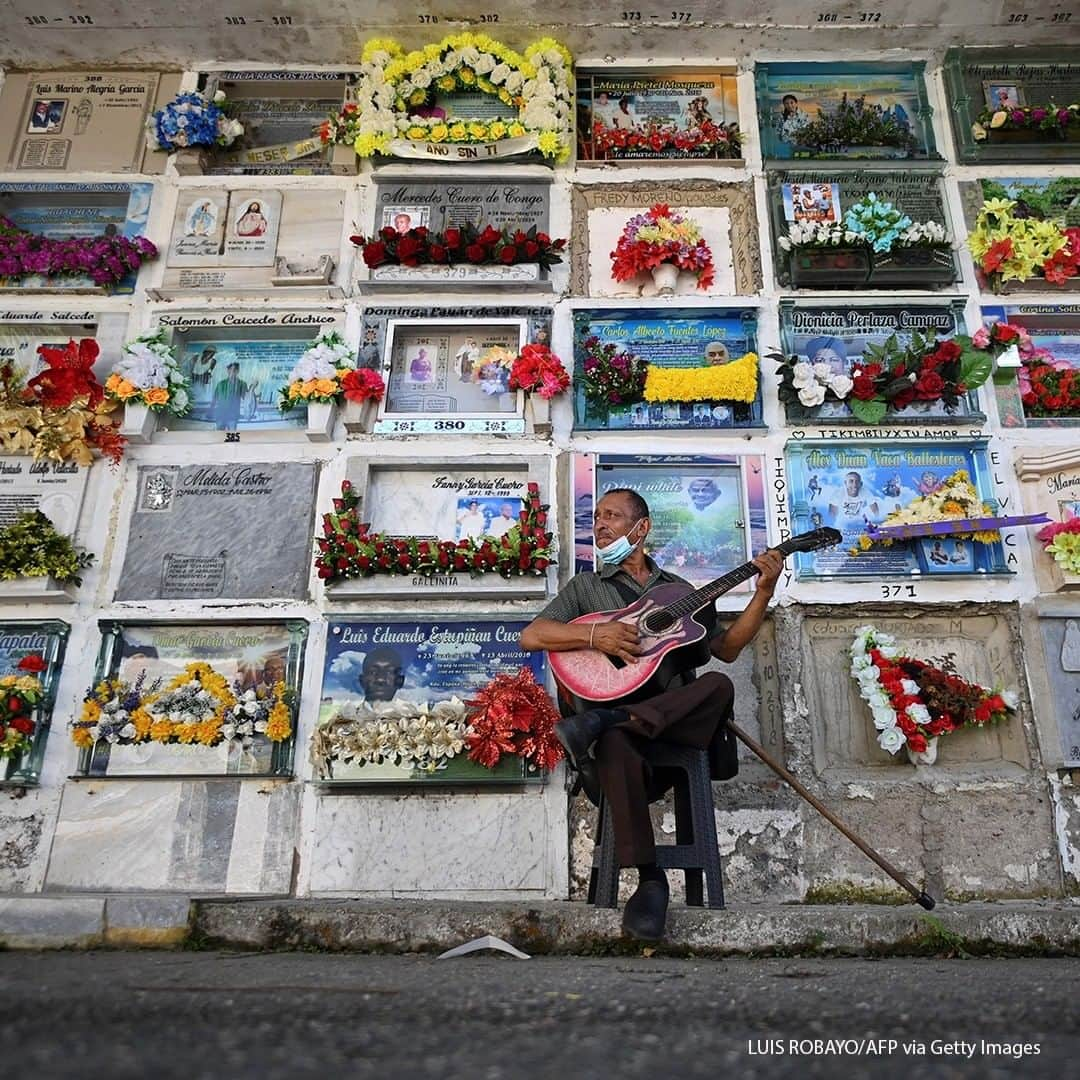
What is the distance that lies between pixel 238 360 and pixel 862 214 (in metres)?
4.90

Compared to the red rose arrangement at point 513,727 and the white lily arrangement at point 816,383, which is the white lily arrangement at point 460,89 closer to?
the white lily arrangement at point 816,383

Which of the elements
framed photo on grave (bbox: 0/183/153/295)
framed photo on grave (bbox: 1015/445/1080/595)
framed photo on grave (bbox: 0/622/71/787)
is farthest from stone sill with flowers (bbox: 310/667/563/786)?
framed photo on grave (bbox: 0/183/153/295)

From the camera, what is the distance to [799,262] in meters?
6.57

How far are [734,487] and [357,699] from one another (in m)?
2.91

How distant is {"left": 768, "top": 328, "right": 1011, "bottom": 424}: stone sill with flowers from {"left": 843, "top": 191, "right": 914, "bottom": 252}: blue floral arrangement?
2.69 feet

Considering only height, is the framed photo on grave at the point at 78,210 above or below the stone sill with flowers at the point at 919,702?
above

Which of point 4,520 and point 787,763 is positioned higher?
point 4,520

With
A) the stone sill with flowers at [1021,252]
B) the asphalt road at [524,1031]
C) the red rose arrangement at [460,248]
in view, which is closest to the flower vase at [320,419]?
the red rose arrangement at [460,248]

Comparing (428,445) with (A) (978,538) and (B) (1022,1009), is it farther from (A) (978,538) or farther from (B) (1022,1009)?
(B) (1022,1009)

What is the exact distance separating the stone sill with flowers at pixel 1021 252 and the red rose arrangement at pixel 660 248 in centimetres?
206

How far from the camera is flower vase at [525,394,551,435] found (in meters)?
6.06

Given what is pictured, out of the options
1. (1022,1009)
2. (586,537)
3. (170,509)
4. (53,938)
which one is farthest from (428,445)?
(1022,1009)

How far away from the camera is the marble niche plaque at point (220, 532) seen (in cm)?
574

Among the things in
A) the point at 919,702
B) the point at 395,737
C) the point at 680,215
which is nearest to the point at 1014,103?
the point at 680,215
